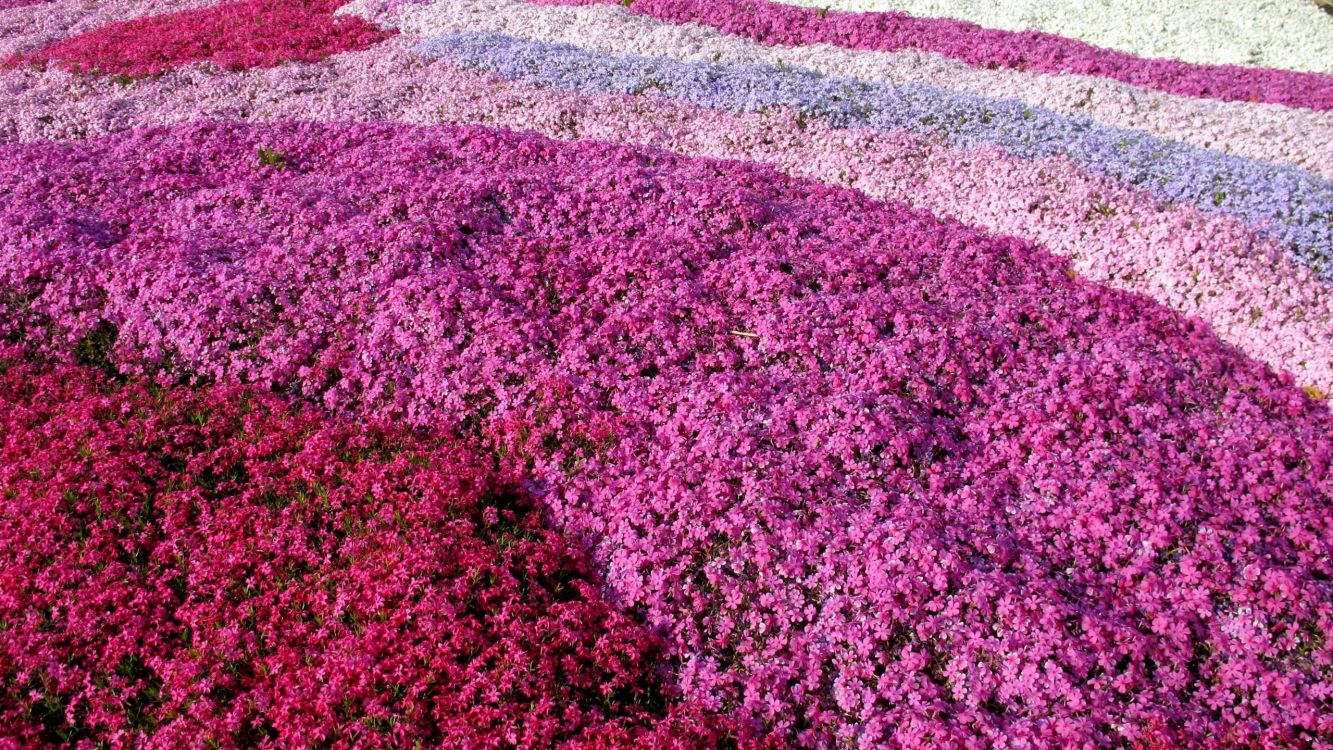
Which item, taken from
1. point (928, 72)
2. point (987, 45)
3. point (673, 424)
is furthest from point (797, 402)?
point (987, 45)

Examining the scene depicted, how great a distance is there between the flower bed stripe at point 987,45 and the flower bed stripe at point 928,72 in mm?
756


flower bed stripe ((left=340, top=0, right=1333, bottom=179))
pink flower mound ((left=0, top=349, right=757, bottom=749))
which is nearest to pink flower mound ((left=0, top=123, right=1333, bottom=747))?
pink flower mound ((left=0, top=349, right=757, bottom=749))

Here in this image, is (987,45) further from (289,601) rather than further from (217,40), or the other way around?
(289,601)

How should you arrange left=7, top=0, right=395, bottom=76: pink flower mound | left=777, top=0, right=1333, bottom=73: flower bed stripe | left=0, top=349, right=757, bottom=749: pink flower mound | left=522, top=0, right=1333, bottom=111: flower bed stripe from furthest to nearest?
left=777, top=0, right=1333, bottom=73: flower bed stripe, left=7, top=0, right=395, bottom=76: pink flower mound, left=522, top=0, right=1333, bottom=111: flower bed stripe, left=0, top=349, right=757, bottom=749: pink flower mound

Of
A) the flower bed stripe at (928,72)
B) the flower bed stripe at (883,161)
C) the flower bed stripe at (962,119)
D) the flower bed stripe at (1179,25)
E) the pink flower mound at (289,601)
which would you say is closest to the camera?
the pink flower mound at (289,601)

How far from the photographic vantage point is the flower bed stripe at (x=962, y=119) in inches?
432

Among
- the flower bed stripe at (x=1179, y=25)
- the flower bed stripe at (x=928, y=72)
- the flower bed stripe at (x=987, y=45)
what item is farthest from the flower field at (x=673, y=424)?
the flower bed stripe at (x=1179, y=25)

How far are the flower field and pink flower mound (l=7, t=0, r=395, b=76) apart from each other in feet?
12.3

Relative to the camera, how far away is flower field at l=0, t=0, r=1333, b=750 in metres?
5.82

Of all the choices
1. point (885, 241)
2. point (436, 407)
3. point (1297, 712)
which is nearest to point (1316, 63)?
point (885, 241)

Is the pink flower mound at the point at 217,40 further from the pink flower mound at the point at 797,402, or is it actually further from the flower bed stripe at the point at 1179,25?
the flower bed stripe at the point at 1179,25

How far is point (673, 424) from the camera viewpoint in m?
8.00

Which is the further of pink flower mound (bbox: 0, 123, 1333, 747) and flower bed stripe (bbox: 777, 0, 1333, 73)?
flower bed stripe (bbox: 777, 0, 1333, 73)

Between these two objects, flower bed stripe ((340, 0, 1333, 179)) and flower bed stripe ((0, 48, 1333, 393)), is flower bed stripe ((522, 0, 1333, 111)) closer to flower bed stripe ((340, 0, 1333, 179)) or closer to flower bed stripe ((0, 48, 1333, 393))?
flower bed stripe ((340, 0, 1333, 179))
